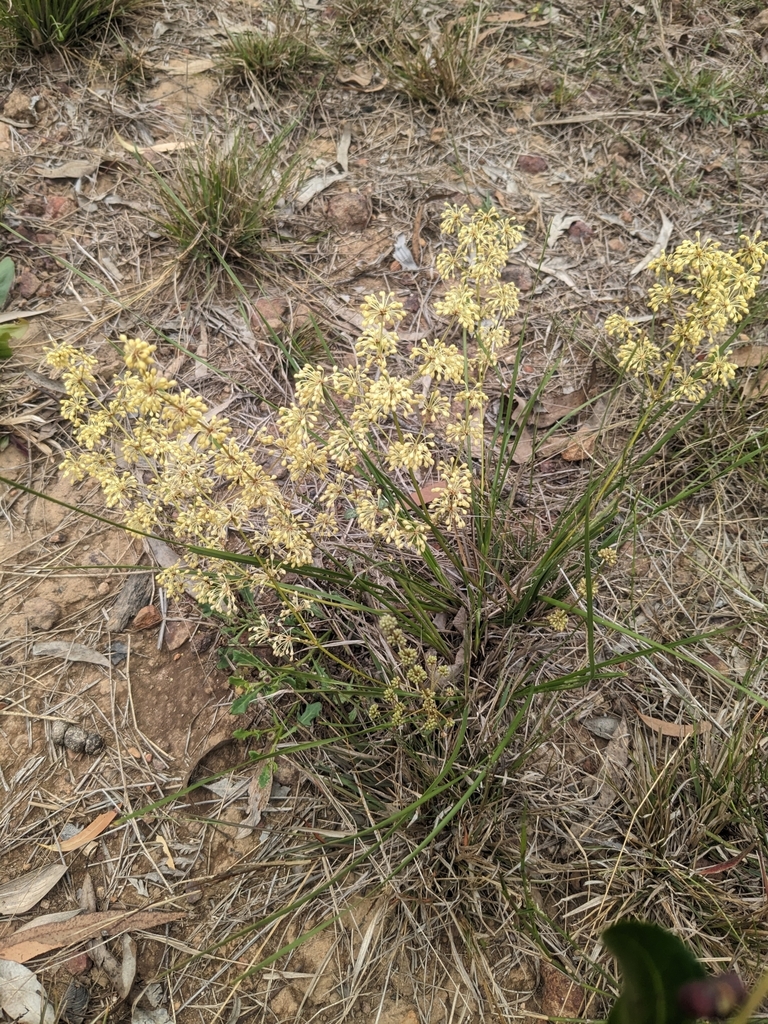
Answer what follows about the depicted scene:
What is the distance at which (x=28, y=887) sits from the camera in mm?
1799

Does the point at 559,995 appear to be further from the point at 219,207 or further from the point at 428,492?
the point at 219,207

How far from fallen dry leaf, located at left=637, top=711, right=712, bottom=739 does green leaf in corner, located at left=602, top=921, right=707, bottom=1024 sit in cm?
124

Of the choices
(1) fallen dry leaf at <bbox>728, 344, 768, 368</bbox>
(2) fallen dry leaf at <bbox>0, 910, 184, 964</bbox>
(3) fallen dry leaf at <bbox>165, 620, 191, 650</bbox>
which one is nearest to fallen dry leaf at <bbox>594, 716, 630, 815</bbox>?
(2) fallen dry leaf at <bbox>0, 910, 184, 964</bbox>

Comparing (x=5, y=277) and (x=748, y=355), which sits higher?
(x=5, y=277)

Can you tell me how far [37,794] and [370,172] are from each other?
3.16m

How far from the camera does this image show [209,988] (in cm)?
168

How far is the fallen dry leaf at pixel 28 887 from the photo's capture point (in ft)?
5.79

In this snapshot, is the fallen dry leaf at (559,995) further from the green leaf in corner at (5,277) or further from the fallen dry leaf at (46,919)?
the green leaf in corner at (5,277)

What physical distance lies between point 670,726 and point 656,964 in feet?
4.29

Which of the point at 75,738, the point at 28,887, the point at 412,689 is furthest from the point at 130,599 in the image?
the point at 412,689

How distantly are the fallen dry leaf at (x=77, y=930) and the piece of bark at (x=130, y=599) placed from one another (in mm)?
860

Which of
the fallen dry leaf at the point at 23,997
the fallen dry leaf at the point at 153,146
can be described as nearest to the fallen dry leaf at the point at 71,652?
the fallen dry leaf at the point at 23,997

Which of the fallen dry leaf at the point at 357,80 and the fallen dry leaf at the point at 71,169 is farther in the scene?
the fallen dry leaf at the point at 357,80

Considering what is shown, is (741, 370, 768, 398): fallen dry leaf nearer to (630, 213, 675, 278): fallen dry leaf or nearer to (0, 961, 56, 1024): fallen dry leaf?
(630, 213, 675, 278): fallen dry leaf
